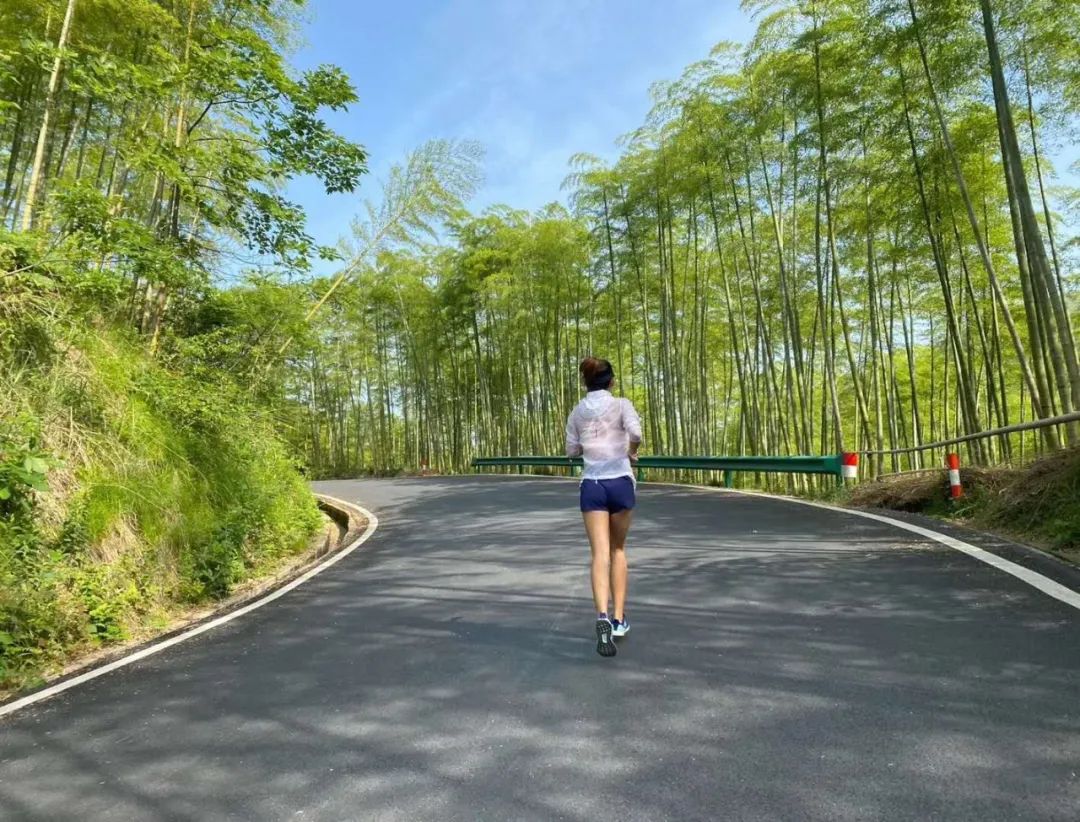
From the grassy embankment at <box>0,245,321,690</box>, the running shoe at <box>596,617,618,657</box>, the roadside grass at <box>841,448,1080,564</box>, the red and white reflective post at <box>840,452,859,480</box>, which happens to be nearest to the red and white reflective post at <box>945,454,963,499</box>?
the roadside grass at <box>841,448,1080,564</box>

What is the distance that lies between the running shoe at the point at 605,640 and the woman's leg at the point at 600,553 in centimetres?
8

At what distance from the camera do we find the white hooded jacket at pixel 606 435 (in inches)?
135

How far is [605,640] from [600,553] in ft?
1.36

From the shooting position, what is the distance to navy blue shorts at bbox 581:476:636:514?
338 cm

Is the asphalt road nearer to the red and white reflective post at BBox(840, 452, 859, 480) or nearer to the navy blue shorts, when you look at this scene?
the navy blue shorts

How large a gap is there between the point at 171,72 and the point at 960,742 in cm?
752

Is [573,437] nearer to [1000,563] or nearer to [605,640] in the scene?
[605,640]

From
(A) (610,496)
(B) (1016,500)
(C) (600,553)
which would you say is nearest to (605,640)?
(C) (600,553)

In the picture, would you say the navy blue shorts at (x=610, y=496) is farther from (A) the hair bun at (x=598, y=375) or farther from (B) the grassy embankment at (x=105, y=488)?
(B) the grassy embankment at (x=105, y=488)

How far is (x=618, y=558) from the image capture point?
3408 millimetres

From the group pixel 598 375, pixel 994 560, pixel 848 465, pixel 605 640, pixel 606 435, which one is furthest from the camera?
pixel 848 465

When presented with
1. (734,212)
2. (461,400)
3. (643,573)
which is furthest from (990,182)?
(461,400)

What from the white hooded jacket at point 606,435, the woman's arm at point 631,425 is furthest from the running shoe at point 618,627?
the woman's arm at point 631,425

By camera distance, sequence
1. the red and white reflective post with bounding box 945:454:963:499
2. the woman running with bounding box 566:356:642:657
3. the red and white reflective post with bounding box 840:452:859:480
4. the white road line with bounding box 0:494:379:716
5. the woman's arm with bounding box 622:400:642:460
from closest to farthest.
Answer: the white road line with bounding box 0:494:379:716, the woman running with bounding box 566:356:642:657, the woman's arm with bounding box 622:400:642:460, the red and white reflective post with bounding box 945:454:963:499, the red and white reflective post with bounding box 840:452:859:480
